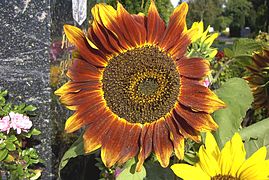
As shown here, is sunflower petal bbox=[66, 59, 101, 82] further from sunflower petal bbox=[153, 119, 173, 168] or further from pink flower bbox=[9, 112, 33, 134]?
pink flower bbox=[9, 112, 33, 134]

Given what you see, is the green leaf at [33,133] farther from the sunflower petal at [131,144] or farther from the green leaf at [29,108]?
the sunflower petal at [131,144]

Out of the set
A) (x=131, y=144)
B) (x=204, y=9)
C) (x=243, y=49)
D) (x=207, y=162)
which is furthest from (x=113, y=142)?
(x=204, y=9)

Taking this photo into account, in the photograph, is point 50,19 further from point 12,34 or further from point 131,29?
point 131,29

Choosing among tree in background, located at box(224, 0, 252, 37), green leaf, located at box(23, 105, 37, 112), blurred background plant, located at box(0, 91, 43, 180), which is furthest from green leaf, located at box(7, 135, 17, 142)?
tree in background, located at box(224, 0, 252, 37)

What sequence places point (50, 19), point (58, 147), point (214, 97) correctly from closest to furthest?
point (214, 97)
point (50, 19)
point (58, 147)

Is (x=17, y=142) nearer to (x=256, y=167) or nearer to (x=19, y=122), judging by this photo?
(x=19, y=122)

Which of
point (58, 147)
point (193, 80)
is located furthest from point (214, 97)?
point (58, 147)

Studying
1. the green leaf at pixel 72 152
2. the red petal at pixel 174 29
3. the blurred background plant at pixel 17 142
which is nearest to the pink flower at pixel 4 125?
the blurred background plant at pixel 17 142
